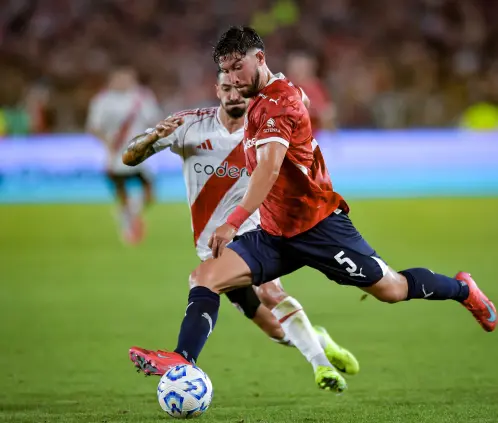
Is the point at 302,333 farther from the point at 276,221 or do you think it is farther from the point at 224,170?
the point at 224,170

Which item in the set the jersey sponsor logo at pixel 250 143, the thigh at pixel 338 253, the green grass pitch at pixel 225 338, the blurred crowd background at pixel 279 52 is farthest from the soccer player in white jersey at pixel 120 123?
the jersey sponsor logo at pixel 250 143

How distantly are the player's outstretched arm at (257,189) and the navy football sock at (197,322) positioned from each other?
0.36 metres

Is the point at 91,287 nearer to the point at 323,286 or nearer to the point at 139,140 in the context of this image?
the point at 323,286

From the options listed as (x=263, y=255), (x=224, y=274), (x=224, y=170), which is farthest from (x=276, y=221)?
(x=224, y=170)

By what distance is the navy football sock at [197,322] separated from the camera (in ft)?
15.6

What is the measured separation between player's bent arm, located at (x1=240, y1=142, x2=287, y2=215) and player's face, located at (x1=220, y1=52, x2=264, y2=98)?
0.38 metres

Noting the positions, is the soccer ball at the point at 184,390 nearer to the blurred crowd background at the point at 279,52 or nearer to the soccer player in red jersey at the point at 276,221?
the soccer player in red jersey at the point at 276,221

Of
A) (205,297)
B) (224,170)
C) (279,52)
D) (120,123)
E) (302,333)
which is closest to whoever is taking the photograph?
(205,297)

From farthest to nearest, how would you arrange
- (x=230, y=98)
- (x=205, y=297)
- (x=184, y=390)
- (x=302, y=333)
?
(x=302, y=333) → (x=230, y=98) → (x=205, y=297) → (x=184, y=390)

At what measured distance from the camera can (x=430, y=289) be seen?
17.8ft

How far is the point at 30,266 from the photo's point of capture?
36.9ft

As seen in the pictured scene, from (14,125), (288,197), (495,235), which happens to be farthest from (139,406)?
(14,125)

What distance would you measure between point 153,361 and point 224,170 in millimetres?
1638

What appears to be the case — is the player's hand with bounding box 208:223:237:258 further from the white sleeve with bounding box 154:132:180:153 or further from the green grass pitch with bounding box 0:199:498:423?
the white sleeve with bounding box 154:132:180:153
